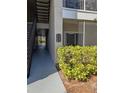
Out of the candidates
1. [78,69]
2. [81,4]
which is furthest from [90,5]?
[78,69]

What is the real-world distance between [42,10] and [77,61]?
293 inches

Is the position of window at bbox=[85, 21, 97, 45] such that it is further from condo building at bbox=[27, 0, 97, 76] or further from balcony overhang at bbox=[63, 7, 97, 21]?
balcony overhang at bbox=[63, 7, 97, 21]

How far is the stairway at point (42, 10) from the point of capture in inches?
543

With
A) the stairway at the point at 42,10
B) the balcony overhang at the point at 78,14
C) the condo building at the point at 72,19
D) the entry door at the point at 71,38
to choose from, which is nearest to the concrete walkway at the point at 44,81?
the condo building at the point at 72,19

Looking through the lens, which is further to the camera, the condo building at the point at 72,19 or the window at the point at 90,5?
the window at the point at 90,5

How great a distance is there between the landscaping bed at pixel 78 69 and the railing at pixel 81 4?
4855mm

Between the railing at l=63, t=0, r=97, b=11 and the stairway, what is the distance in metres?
1.55

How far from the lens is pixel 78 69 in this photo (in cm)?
793

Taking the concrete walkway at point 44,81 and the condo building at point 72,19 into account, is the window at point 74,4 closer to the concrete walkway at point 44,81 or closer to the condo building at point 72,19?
the condo building at point 72,19

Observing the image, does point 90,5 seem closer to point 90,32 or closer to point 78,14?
point 78,14
